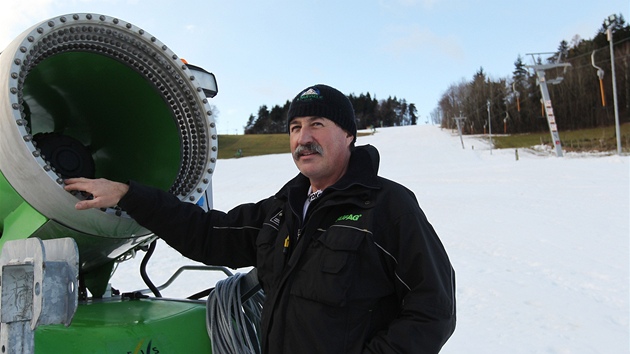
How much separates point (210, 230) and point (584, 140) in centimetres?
4329

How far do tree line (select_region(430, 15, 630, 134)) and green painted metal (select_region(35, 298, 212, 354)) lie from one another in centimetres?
4888

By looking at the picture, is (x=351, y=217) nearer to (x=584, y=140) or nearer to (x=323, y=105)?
(x=323, y=105)

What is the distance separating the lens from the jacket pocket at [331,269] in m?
1.63

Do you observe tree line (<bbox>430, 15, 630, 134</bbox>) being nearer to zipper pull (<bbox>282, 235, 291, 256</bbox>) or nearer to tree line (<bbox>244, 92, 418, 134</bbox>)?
tree line (<bbox>244, 92, 418, 134</bbox>)

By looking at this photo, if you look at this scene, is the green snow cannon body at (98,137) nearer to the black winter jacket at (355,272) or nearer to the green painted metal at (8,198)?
the green painted metal at (8,198)

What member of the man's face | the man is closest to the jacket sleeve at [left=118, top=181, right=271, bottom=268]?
the man

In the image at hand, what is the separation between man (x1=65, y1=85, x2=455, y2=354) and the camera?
64.1 inches

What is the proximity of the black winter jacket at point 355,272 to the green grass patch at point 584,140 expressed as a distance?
29.6m

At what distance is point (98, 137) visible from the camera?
2398 millimetres

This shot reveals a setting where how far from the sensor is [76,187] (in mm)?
1623

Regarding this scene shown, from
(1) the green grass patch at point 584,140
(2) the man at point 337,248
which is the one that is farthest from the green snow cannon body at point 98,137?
(1) the green grass patch at point 584,140

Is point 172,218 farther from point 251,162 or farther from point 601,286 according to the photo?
point 251,162

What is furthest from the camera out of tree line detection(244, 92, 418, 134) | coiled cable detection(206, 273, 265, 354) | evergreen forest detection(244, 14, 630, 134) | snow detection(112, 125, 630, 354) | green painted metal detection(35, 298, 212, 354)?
tree line detection(244, 92, 418, 134)

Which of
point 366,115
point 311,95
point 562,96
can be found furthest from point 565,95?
point 311,95
